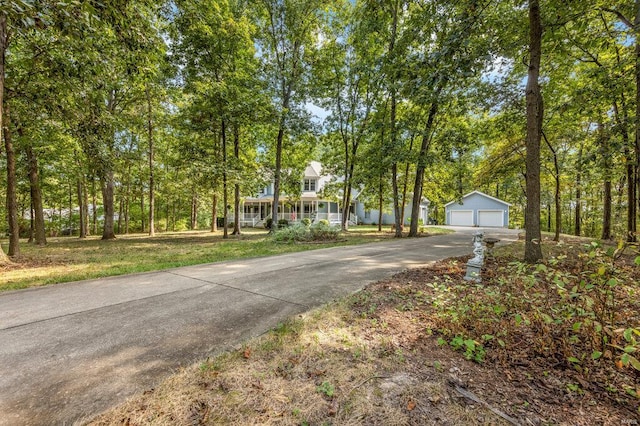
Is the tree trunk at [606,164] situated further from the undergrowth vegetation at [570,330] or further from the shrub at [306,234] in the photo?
the shrub at [306,234]

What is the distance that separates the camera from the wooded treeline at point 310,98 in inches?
221

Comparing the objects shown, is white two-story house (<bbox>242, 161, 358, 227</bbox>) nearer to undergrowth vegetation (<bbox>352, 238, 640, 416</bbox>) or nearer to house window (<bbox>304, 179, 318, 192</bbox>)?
house window (<bbox>304, 179, 318, 192</bbox>)

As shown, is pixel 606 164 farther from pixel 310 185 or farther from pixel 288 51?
pixel 310 185

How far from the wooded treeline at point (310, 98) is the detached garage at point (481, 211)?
693 cm

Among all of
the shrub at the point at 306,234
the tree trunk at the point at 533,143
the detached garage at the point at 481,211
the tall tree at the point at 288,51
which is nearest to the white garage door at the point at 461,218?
Result: the detached garage at the point at 481,211

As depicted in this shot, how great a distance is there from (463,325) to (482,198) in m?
31.9

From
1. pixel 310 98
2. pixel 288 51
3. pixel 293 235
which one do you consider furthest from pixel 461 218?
pixel 288 51

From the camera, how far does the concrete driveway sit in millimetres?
1978

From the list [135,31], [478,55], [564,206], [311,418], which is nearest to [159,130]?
[135,31]

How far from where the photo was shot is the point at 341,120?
17891 millimetres

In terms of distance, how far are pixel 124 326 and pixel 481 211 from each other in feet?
111

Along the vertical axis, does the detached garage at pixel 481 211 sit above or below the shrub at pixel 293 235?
above

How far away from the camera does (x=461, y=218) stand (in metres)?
31.6

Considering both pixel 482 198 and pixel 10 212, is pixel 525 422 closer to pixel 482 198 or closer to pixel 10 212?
pixel 10 212
